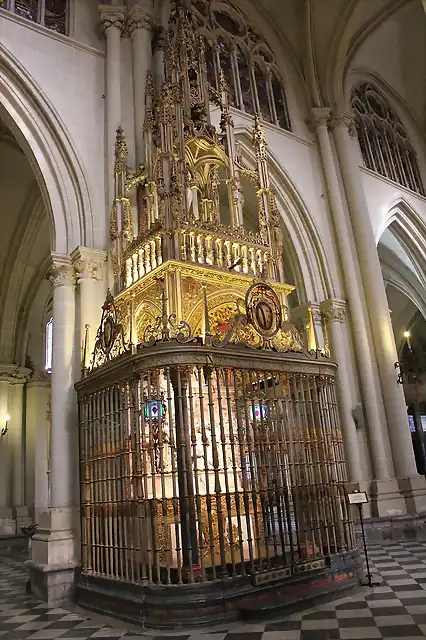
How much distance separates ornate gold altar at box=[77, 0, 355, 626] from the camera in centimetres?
556

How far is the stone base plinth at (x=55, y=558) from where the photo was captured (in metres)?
6.86

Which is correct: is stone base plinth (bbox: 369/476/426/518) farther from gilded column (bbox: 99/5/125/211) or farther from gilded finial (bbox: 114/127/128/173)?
gilded finial (bbox: 114/127/128/173)

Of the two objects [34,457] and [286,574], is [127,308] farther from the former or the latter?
[34,457]

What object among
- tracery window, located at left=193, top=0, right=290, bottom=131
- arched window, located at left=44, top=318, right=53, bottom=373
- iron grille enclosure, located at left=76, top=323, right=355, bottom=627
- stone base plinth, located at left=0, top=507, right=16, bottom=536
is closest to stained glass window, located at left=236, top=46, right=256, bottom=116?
tracery window, located at left=193, top=0, right=290, bottom=131

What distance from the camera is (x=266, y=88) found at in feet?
45.7

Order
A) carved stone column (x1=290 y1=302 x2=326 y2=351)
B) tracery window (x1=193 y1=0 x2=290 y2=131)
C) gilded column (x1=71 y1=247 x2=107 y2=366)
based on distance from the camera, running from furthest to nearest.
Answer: tracery window (x1=193 y1=0 x2=290 y2=131), carved stone column (x1=290 y1=302 x2=326 y2=351), gilded column (x1=71 y1=247 x2=107 y2=366)

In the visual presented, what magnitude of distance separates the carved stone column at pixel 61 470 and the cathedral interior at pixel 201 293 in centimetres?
3

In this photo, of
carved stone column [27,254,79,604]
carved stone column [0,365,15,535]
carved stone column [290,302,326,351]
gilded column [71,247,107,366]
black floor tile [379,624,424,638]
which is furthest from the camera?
carved stone column [0,365,15,535]

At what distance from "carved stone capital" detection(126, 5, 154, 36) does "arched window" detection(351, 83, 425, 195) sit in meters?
7.61

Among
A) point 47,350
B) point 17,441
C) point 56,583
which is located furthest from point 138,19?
point 17,441

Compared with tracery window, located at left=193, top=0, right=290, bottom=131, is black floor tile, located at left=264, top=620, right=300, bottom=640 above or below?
below

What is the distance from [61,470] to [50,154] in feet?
16.9

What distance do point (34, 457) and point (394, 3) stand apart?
1590cm

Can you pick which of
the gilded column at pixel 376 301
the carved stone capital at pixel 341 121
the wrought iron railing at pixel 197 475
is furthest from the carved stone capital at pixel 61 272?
the carved stone capital at pixel 341 121
